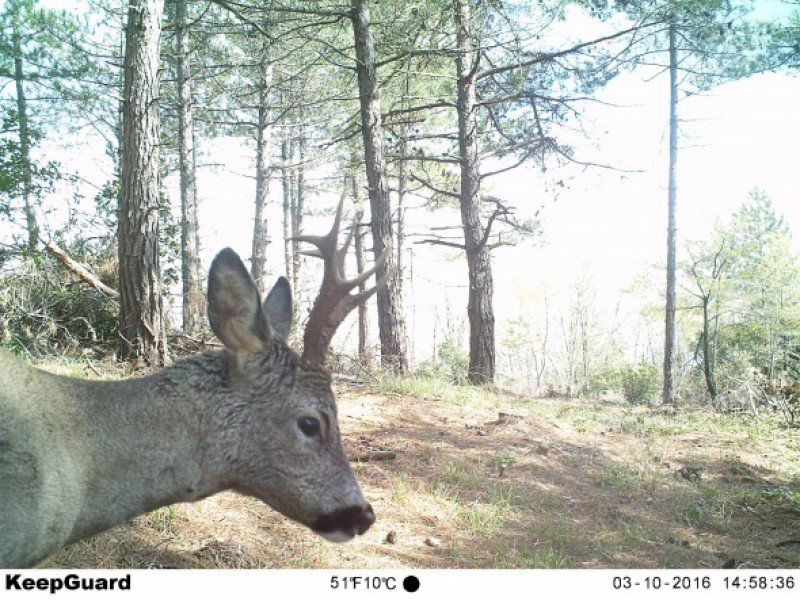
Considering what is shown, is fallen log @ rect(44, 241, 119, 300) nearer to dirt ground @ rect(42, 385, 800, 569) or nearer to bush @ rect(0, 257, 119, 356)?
bush @ rect(0, 257, 119, 356)

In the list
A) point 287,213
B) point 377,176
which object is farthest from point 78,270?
point 287,213

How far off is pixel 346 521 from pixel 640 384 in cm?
1185

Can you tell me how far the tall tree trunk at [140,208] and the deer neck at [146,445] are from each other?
3519 mm

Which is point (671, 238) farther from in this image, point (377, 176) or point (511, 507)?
point (511, 507)

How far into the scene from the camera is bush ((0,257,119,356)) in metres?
5.79

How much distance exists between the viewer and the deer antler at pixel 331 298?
2.16 meters

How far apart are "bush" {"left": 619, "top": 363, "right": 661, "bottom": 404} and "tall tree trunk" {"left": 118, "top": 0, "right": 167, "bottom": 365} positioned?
10.2 meters

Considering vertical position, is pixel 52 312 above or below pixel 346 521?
above

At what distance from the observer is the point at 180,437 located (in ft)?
6.84

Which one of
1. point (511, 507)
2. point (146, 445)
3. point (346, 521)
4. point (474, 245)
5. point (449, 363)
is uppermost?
point (474, 245)

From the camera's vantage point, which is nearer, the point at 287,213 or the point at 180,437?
the point at 180,437

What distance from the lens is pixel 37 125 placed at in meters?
11.1

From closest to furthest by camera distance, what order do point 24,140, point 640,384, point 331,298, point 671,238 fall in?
1. point 331,298
2. point 24,140
3. point 640,384
4. point 671,238
